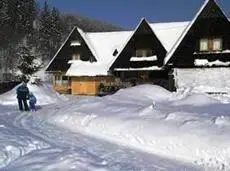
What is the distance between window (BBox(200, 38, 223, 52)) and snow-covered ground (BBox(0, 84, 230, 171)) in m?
15.9

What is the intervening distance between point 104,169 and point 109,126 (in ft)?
20.0

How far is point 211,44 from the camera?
3516 centimetres

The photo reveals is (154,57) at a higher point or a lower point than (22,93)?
higher

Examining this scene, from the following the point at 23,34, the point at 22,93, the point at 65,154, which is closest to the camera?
the point at 65,154

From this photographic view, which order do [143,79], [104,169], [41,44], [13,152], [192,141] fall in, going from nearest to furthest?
1. [104,169]
2. [13,152]
3. [192,141]
4. [143,79]
5. [41,44]

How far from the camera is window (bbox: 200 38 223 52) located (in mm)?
35125

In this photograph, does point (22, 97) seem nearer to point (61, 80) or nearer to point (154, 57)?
point (154, 57)

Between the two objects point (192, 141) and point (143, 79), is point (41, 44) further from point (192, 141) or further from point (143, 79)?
point (192, 141)

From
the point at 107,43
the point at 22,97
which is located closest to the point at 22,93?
the point at 22,97

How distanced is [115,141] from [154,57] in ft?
83.8

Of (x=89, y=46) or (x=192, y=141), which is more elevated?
(x=89, y=46)

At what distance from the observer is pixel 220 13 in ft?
115

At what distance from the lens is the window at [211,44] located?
115 feet

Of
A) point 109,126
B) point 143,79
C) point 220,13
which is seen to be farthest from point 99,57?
point 109,126
